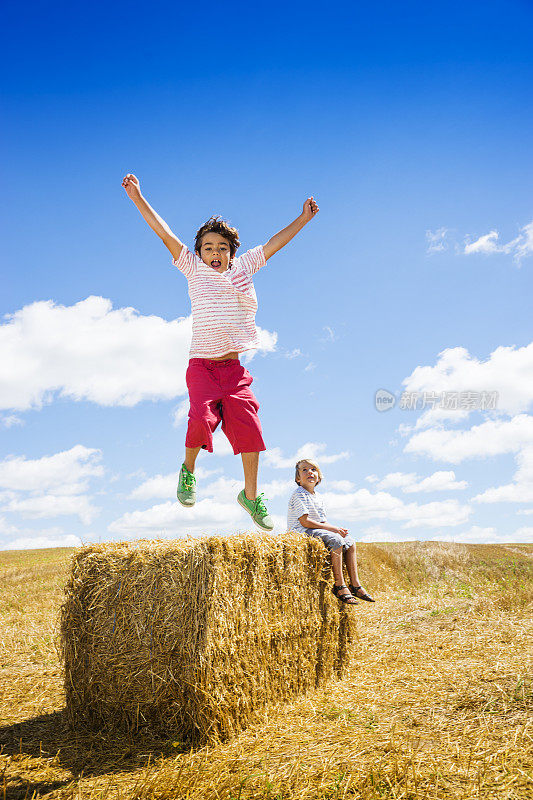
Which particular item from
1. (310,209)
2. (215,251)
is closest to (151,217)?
(215,251)

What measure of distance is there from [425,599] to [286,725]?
603 centimetres

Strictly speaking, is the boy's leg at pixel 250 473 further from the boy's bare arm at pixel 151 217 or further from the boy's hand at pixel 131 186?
the boy's hand at pixel 131 186

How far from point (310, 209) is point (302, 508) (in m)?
2.93

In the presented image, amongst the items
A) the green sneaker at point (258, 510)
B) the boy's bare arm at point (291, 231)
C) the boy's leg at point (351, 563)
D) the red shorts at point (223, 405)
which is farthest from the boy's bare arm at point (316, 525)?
the boy's bare arm at point (291, 231)

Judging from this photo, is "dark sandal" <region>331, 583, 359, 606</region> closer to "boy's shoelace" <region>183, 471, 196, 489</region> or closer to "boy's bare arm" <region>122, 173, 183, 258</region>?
"boy's shoelace" <region>183, 471, 196, 489</region>

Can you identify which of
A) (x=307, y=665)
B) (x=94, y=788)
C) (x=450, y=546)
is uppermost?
(x=450, y=546)

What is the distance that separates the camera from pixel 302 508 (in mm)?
5973

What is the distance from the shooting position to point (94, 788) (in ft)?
11.9

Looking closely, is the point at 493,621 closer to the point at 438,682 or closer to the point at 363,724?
the point at 438,682

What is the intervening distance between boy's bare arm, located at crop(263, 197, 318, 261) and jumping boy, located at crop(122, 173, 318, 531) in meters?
0.36

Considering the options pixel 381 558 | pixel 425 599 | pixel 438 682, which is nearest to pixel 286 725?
pixel 438 682

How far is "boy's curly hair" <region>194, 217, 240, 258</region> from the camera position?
4.61m

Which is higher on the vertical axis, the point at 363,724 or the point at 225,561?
the point at 225,561

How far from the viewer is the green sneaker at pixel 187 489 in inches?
174
